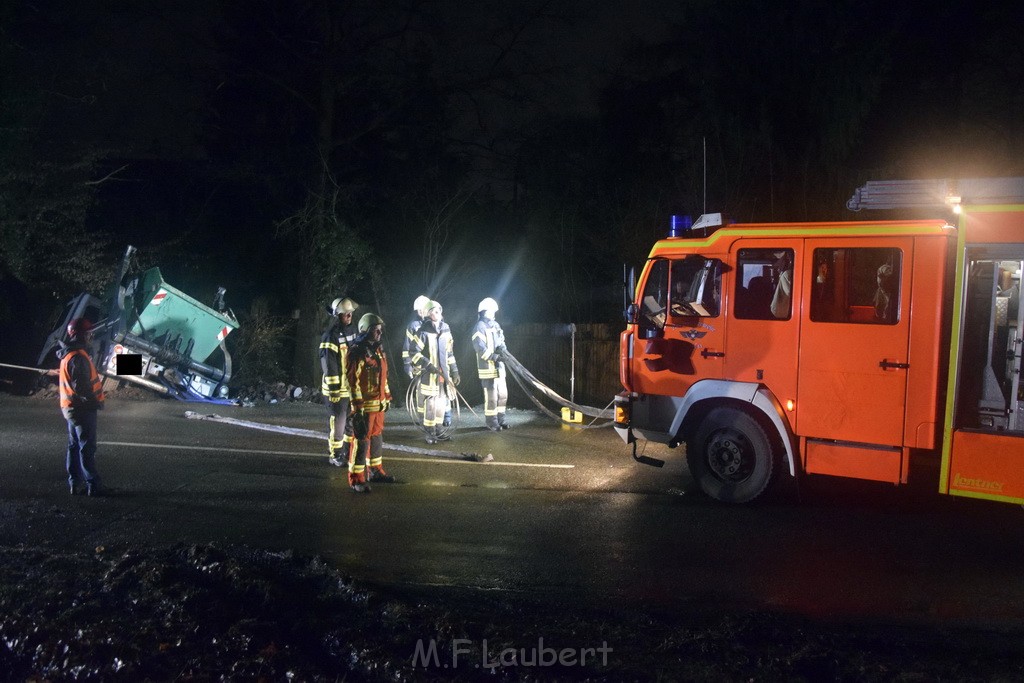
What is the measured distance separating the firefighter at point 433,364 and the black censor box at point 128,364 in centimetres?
664

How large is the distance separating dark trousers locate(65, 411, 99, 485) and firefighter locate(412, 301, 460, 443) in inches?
159

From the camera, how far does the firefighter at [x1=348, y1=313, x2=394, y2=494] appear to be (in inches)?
338

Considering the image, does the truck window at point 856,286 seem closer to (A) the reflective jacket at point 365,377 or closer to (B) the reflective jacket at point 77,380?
(A) the reflective jacket at point 365,377

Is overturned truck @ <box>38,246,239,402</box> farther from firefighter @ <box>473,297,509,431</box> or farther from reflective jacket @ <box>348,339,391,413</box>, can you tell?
reflective jacket @ <box>348,339,391,413</box>

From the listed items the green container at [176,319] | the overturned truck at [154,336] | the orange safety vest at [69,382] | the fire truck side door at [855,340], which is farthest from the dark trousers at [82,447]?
the green container at [176,319]

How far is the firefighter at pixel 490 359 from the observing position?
12.8 meters

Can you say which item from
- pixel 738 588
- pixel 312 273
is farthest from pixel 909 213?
pixel 312 273

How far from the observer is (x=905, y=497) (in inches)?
348

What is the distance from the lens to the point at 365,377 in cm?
859

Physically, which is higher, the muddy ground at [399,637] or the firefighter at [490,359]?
the firefighter at [490,359]

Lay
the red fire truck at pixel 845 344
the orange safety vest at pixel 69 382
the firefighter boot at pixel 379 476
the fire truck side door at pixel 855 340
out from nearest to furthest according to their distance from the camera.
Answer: the red fire truck at pixel 845 344
the fire truck side door at pixel 855 340
the orange safety vest at pixel 69 382
the firefighter boot at pixel 379 476

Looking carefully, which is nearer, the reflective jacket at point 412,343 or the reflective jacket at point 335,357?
the reflective jacket at point 335,357

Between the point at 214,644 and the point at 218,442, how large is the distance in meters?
7.15

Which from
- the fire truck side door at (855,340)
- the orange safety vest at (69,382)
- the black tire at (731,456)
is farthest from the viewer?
the orange safety vest at (69,382)
